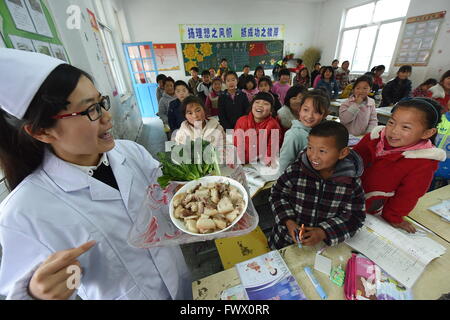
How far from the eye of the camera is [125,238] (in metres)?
0.86

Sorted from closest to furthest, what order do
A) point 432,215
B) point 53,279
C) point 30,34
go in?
point 53,279 < point 432,215 < point 30,34

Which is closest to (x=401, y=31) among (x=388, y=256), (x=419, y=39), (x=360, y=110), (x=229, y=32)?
(x=419, y=39)

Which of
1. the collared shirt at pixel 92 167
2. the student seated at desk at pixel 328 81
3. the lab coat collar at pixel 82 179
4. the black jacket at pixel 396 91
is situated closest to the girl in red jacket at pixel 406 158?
the lab coat collar at pixel 82 179

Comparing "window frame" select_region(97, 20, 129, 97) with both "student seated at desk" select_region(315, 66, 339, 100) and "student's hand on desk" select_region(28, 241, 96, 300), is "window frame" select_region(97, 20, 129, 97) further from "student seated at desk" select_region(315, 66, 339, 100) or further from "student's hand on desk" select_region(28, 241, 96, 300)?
"student seated at desk" select_region(315, 66, 339, 100)

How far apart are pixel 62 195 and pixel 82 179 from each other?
9 cm

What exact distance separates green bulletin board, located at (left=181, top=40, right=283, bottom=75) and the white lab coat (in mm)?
6962

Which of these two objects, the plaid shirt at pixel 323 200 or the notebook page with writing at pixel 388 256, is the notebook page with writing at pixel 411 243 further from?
the plaid shirt at pixel 323 200

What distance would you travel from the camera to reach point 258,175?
68.8 inches

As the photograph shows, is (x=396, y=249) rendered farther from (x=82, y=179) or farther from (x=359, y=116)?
(x=359, y=116)
